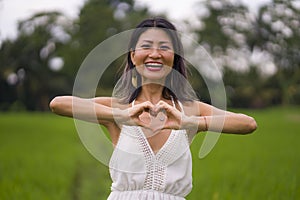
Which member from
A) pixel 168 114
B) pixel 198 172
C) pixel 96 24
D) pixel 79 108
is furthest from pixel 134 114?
pixel 96 24

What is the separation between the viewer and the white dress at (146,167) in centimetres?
183

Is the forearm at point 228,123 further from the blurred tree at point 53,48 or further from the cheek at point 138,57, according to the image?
the blurred tree at point 53,48

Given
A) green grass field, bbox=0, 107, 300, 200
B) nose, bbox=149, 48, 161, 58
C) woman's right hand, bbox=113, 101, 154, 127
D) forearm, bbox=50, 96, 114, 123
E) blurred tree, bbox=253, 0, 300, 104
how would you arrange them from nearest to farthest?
woman's right hand, bbox=113, 101, 154, 127 < forearm, bbox=50, 96, 114, 123 < nose, bbox=149, 48, 161, 58 < green grass field, bbox=0, 107, 300, 200 < blurred tree, bbox=253, 0, 300, 104

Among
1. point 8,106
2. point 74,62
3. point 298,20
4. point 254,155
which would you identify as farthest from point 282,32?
point 8,106

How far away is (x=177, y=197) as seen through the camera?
73.7 inches

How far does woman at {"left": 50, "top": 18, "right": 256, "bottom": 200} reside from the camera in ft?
5.93

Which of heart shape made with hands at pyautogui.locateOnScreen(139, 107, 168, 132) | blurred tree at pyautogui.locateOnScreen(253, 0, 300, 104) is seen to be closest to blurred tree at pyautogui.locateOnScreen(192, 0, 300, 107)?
blurred tree at pyautogui.locateOnScreen(253, 0, 300, 104)

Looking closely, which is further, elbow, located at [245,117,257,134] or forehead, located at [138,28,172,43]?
forehead, located at [138,28,172,43]

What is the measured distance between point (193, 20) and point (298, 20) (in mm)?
14615

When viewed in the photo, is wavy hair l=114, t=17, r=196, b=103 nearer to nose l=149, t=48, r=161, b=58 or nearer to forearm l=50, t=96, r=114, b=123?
nose l=149, t=48, r=161, b=58

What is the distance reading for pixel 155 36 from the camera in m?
1.86

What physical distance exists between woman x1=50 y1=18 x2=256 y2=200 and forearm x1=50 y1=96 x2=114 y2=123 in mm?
12

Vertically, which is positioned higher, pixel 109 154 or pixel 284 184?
pixel 109 154

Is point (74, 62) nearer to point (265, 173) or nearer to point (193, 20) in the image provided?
point (193, 20)
